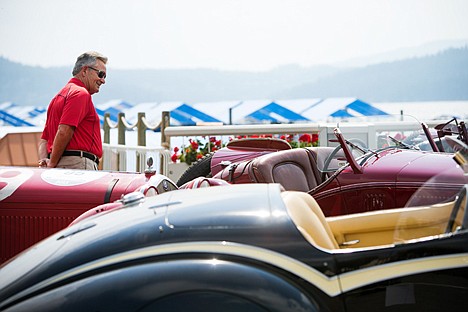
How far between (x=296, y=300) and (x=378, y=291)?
0.79 ft

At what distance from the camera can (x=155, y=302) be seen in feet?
5.90

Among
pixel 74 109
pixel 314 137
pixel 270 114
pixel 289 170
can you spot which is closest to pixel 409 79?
pixel 270 114

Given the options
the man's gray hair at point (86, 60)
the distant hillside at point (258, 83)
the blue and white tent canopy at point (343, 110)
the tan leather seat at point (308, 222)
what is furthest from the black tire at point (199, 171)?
the distant hillside at point (258, 83)

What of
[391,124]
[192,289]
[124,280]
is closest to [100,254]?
[124,280]

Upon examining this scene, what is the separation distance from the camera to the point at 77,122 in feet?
15.0

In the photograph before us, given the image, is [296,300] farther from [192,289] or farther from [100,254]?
[100,254]

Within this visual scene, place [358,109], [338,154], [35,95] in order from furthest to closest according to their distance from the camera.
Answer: [35,95] < [358,109] < [338,154]

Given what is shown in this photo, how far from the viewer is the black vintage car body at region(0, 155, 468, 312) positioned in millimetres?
1798

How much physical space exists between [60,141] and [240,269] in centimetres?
305

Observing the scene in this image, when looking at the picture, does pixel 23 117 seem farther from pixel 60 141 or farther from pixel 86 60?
pixel 60 141

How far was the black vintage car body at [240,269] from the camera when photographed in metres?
1.80

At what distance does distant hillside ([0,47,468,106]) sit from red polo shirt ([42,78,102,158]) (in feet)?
148

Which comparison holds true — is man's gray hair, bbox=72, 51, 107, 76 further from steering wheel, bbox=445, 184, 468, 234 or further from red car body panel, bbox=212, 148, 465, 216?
steering wheel, bbox=445, 184, 468, 234

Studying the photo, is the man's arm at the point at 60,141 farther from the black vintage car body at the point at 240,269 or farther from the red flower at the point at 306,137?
the red flower at the point at 306,137
